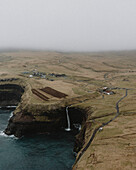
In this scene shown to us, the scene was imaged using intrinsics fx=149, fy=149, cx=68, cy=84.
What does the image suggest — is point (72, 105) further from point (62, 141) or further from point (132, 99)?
point (132, 99)

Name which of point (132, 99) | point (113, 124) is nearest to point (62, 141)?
point (113, 124)

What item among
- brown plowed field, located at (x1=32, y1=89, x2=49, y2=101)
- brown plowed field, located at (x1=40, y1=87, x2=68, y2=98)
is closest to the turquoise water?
brown plowed field, located at (x1=32, y1=89, x2=49, y2=101)

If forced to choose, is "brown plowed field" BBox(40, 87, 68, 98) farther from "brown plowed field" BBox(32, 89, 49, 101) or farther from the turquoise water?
the turquoise water

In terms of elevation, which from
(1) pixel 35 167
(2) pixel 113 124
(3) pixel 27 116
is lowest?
(1) pixel 35 167

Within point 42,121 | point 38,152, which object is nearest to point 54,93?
point 42,121

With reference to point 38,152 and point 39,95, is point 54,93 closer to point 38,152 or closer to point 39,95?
point 39,95

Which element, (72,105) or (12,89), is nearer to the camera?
(72,105)

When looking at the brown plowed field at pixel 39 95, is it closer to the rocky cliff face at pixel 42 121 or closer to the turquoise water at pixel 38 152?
the rocky cliff face at pixel 42 121

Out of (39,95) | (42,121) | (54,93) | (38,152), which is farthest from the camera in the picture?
(54,93)
